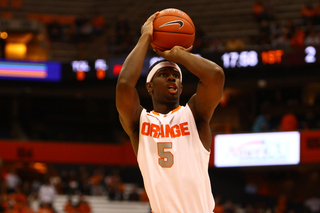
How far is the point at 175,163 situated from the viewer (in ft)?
11.1

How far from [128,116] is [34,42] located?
604 inches

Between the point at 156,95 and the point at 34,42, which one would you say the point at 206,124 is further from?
the point at 34,42

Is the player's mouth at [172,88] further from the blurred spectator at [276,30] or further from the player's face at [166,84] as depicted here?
the blurred spectator at [276,30]

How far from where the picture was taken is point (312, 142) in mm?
13562

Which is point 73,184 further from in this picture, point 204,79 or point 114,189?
point 204,79

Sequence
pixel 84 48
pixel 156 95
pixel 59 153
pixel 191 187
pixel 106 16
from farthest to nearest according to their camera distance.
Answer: pixel 106 16 < pixel 84 48 < pixel 59 153 < pixel 156 95 < pixel 191 187

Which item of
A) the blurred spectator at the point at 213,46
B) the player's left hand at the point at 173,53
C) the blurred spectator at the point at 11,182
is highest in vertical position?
the player's left hand at the point at 173,53

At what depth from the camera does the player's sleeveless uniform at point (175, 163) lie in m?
3.34

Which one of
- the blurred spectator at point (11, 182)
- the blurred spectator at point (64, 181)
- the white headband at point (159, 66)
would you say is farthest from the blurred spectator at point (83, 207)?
the white headband at point (159, 66)

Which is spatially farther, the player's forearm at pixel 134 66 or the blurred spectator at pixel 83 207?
the blurred spectator at pixel 83 207

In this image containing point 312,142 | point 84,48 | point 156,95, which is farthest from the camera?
point 84,48

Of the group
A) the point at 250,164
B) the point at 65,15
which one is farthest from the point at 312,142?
the point at 65,15

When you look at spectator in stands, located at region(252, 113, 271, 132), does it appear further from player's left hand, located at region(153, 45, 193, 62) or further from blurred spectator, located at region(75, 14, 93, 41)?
player's left hand, located at region(153, 45, 193, 62)

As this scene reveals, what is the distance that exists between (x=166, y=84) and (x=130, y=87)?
0.28 m
